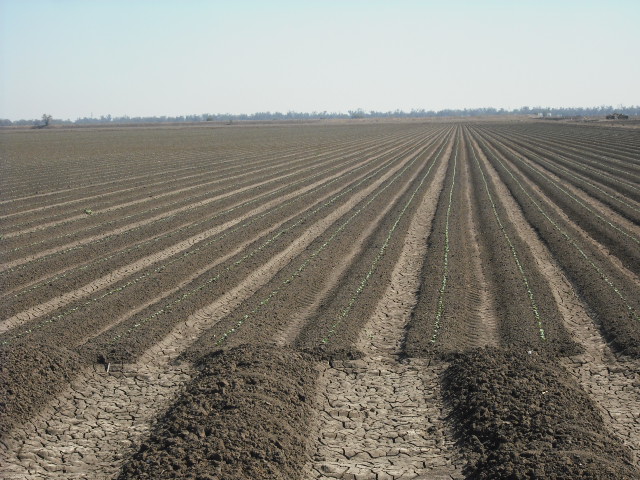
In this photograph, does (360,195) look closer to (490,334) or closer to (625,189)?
(625,189)

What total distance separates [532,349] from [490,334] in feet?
3.07

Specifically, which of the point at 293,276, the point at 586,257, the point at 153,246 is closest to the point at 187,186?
the point at 153,246

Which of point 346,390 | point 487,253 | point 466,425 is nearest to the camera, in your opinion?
point 466,425

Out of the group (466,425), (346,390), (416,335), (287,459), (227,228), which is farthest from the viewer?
(227,228)

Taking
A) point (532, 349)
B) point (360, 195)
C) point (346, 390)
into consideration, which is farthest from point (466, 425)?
point (360, 195)

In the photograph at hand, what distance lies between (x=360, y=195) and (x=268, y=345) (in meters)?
17.0

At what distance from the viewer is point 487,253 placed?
1669 centimetres

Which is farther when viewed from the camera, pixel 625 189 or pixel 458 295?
pixel 625 189

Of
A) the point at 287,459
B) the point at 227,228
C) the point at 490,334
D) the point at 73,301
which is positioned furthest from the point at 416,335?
the point at 227,228

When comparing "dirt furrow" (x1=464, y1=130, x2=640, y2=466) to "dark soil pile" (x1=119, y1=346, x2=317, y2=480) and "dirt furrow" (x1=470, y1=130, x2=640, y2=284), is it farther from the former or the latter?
"dark soil pile" (x1=119, y1=346, x2=317, y2=480)

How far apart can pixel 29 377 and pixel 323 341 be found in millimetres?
4615

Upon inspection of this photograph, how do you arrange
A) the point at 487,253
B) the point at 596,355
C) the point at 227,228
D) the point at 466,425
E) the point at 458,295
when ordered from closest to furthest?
the point at 466,425, the point at 596,355, the point at 458,295, the point at 487,253, the point at 227,228

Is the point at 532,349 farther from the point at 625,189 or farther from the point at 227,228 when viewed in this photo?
the point at 625,189

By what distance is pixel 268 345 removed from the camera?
10.5 m
